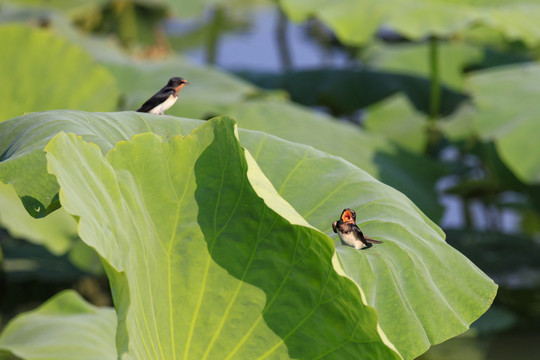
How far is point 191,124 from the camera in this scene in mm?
1082

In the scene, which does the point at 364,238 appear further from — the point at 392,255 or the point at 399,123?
the point at 399,123

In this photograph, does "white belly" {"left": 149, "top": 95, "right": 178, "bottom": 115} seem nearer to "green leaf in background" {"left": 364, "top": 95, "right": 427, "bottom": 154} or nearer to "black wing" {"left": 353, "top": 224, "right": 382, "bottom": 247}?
"black wing" {"left": 353, "top": 224, "right": 382, "bottom": 247}

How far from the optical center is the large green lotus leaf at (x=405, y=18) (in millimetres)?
2703

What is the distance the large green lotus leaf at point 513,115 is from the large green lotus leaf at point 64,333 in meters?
1.47

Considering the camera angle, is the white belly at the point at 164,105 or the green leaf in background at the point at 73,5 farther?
the green leaf in background at the point at 73,5

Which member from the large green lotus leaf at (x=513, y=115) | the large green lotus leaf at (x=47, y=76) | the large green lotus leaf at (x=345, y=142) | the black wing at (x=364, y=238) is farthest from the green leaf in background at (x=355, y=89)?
the black wing at (x=364, y=238)

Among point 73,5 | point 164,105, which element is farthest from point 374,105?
point 164,105

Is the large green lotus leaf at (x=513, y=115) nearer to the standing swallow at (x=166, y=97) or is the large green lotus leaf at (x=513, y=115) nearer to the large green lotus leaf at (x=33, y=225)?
the large green lotus leaf at (x=33, y=225)

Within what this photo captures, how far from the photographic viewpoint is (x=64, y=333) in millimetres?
1436

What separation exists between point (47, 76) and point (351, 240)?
5.71ft

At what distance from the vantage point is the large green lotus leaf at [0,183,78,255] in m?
2.21

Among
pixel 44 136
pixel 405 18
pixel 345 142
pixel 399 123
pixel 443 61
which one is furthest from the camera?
pixel 443 61

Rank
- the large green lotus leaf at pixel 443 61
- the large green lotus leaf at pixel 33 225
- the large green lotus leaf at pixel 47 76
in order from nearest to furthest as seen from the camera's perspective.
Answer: the large green lotus leaf at pixel 33 225 < the large green lotus leaf at pixel 47 76 < the large green lotus leaf at pixel 443 61

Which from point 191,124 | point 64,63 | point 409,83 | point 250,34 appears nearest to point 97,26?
point 250,34
